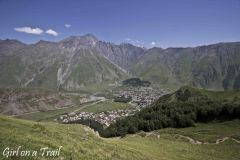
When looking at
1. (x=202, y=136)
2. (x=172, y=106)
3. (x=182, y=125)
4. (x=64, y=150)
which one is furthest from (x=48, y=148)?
(x=172, y=106)

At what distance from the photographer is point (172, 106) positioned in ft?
472

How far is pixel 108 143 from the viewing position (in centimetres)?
4678

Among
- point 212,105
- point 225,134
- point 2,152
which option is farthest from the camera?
point 212,105

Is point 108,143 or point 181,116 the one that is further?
point 181,116

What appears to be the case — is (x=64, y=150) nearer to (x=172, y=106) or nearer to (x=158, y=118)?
(x=158, y=118)

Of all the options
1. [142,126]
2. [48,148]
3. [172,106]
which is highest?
[48,148]

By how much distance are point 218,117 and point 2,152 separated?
114 m

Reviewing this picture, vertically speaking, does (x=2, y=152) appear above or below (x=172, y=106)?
above

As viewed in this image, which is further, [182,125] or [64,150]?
[182,125]

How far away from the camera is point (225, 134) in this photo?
301 ft

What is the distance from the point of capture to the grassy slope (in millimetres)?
26016

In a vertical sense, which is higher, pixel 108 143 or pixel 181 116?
pixel 108 143

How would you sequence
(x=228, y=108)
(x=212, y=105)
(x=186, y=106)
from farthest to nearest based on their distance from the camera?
(x=186, y=106), (x=212, y=105), (x=228, y=108)

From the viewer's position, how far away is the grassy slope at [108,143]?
85.4ft
